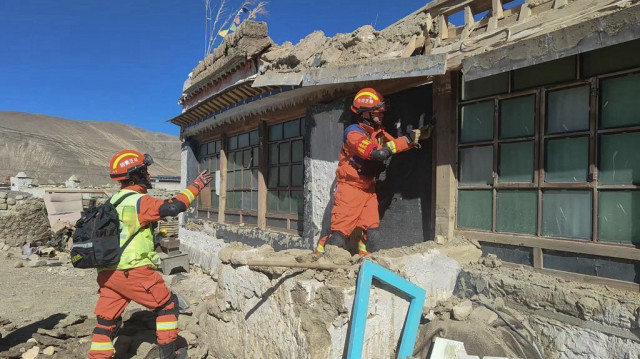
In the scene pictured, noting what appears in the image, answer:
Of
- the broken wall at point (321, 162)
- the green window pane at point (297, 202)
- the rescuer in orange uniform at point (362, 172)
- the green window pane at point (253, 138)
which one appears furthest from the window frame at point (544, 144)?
the green window pane at point (253, 138)

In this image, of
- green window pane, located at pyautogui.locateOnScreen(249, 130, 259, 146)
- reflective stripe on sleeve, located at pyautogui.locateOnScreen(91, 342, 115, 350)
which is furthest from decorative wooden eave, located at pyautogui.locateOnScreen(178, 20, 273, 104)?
reflective stripe on sleeve, located at pyautogui.locateOnScreen(91, 342, 115, 350)

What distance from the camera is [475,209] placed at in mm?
3748

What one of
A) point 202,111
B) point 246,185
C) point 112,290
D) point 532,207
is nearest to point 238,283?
point 112,290

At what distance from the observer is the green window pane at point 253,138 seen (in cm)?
720

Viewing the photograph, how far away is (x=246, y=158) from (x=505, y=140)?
5.02m

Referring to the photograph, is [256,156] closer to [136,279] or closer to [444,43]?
[136,279]

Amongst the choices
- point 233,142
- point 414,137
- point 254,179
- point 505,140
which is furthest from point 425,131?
point 233,142

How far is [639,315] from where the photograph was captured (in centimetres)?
244

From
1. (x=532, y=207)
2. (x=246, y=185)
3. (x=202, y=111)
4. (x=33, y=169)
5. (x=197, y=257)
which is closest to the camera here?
(x=532, y=207)

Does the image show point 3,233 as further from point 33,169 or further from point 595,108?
point 33,169

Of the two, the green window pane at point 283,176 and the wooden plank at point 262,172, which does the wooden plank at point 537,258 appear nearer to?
the green window pane at point 283,176

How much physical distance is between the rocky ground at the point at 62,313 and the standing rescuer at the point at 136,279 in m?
0.65

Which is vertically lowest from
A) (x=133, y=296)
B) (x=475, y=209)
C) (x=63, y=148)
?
(x=133, y=296)

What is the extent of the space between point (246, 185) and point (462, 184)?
4606 millimetres
